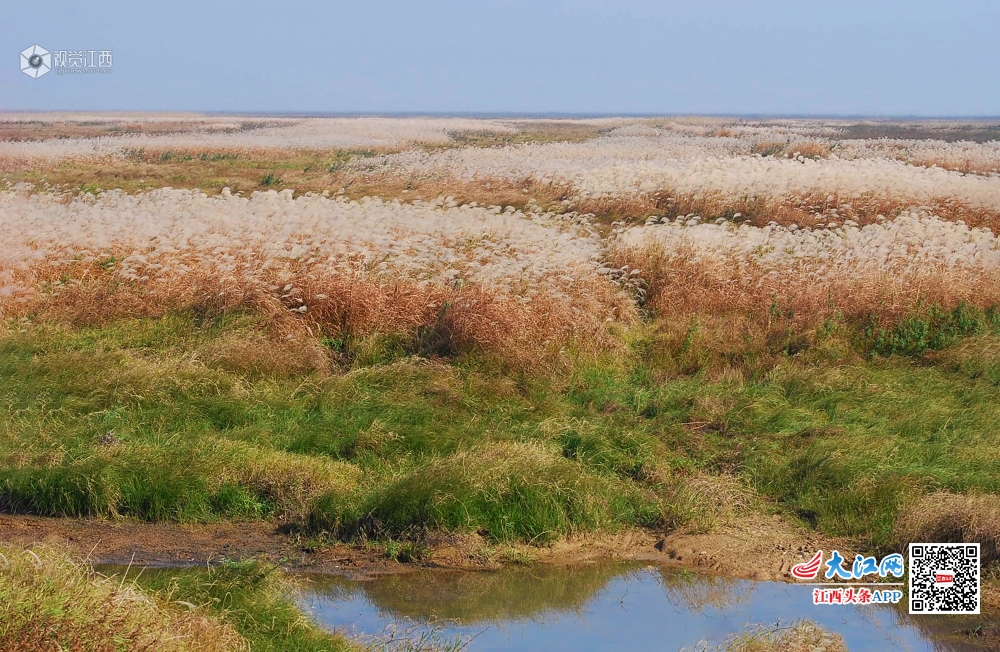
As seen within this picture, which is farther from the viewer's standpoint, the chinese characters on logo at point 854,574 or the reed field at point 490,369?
the reed field at point 490,369

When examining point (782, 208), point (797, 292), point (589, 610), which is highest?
point (782, 208)

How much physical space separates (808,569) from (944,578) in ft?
2.70

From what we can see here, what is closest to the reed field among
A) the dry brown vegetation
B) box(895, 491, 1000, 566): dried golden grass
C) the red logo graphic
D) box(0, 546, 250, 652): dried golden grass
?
box(895, 491, 1000, 566): dried golden grass

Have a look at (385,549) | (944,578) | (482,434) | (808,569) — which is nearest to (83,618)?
(385,549)

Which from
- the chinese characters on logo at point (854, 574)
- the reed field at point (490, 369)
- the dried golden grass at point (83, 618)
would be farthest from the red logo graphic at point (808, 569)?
the dried golden grass at point (83, 618)

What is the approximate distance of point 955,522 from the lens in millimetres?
6688

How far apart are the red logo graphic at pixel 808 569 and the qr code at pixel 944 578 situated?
0.59m

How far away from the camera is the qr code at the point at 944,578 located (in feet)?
20.0

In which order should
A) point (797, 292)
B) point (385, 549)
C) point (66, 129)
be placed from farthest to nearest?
point (66, 129)
point (797, 292)
point (385, 549)

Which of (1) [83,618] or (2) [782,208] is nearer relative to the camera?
(1) [83,618]

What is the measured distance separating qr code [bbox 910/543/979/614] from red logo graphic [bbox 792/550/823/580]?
0.59m

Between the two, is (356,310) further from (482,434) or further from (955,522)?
(955,522)

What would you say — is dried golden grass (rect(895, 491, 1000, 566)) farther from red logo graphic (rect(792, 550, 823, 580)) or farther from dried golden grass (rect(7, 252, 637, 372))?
dried golden grass (rect(7, 252, 637, 372))

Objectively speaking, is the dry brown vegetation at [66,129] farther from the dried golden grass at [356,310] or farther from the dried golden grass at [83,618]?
the dried golden grass at [83,618]
